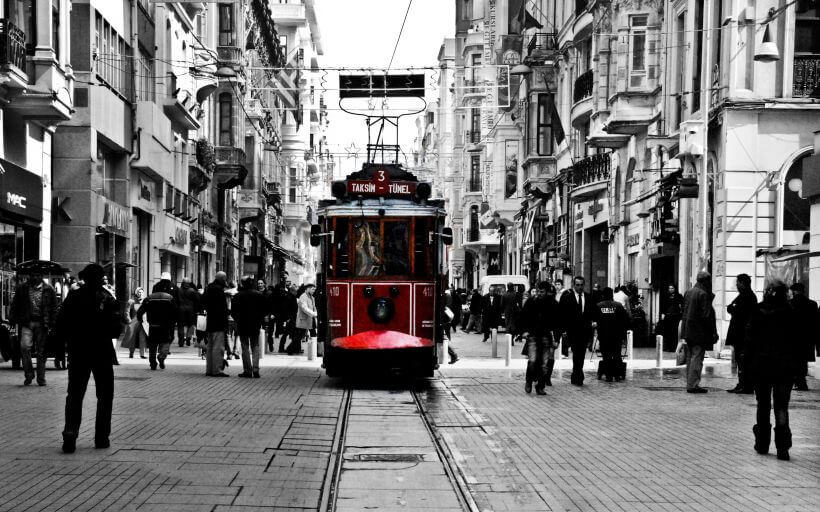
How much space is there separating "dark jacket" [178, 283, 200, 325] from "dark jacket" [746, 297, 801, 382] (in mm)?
20626

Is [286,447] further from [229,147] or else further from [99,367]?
[229,147]

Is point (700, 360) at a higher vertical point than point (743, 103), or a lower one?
lower

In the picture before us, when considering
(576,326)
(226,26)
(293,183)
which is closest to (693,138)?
(576,326)

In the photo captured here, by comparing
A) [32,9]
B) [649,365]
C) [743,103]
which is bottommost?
[649,365]

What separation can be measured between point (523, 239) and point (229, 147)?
16.3 metres

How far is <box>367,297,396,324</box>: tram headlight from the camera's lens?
20297mm

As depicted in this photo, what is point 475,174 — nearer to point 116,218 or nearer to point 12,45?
point 116,218

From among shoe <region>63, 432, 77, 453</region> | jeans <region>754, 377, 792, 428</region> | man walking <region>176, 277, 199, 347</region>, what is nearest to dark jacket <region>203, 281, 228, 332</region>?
man walking <region>176, 277, 199, 347</region>

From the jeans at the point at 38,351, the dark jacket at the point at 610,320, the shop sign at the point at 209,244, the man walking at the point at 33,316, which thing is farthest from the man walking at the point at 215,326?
the shop sign at the point at 209,244

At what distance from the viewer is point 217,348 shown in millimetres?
21734

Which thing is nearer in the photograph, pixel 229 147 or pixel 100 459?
pixel 100 459

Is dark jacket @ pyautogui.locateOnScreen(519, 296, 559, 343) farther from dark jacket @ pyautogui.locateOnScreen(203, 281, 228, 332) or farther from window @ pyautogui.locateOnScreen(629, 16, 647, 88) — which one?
window @ pyautogui.locateOnScreen(629, 16, 647, 88)

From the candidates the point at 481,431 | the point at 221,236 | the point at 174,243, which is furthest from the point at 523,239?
the point at 481,431

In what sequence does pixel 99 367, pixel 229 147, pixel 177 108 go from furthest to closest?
pixel 229 147 < pixel 177 108 < pixel 99 367
